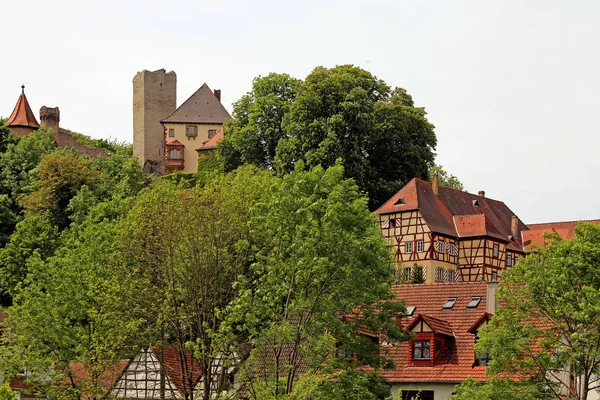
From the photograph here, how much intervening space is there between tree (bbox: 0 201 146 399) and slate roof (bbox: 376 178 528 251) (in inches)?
922

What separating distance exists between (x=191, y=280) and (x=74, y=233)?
1646 cm

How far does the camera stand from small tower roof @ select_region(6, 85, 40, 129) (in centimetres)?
10269

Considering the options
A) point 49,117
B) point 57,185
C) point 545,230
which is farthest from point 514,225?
point 49,117

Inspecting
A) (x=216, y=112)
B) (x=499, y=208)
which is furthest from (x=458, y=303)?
(x=216, y=112)

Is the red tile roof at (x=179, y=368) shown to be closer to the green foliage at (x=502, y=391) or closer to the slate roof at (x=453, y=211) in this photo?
the green foliage at (x=502, y=391)

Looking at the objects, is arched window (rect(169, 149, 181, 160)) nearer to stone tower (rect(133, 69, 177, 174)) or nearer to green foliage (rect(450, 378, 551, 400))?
stone tower (rect(133, 69, 177, 174))

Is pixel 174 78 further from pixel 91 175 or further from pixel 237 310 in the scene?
pixel 237 310

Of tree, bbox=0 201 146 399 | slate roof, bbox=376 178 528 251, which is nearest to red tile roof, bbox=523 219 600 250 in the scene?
slate roof, bbox=376 178 528 251

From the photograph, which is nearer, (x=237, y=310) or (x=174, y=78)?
(x=237, y=310)

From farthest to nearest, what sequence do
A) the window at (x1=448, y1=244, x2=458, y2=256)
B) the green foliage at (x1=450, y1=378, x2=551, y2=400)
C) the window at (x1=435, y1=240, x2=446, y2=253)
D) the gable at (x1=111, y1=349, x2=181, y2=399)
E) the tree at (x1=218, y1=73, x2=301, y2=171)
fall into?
1. the tree at (x1=218, y1=73, x2=301, y2=171)
2. the window at (x1=448, y1=244, x2=458, y2=256)
3. the window at (x1=435, y1=240, x2=446, y2=253)
4. the gable at (x1=111, y1=349, x2=181, y2=399)
5. the green foliage at (x1=450, y1=378, x2=551, y2=400)

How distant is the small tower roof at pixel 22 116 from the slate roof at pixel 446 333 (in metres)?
58.0

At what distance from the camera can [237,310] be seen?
135 feet

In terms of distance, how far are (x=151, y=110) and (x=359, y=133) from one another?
3415cm

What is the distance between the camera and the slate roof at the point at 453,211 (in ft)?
242
